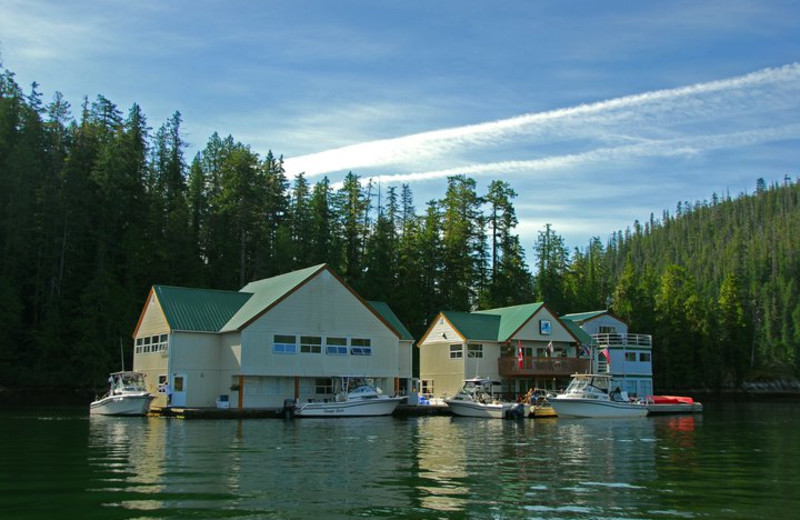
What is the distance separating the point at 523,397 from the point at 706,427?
17.9 metres

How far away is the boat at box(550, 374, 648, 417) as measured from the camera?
4828cm

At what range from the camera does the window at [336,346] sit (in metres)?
48.8

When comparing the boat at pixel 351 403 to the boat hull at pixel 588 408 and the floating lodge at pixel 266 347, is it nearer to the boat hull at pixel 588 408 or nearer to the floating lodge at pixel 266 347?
the floating lodge at pixel 266 347

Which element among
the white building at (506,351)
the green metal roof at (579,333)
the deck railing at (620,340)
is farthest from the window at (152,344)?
the deck railing at (620,340)

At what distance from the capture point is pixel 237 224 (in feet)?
255

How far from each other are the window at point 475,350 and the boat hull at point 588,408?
1058 cm

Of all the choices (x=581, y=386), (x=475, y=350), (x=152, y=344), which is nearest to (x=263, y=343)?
(x=152, y=344)

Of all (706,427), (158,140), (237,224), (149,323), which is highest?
(158,140)

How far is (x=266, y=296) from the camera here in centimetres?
4969

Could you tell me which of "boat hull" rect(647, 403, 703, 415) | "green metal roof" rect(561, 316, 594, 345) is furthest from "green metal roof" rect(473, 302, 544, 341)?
"boat hull" rect(647, 403, 703, 415)

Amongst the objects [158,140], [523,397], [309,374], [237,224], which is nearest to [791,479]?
[309,374]

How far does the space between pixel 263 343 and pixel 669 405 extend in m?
29.2

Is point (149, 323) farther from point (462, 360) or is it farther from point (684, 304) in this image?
point (684, 304)

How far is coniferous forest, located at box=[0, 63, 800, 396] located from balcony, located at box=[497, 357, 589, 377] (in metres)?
19.4
